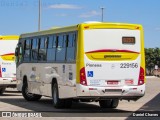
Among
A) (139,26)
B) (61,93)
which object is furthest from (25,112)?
(139,26)

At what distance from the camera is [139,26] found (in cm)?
1828

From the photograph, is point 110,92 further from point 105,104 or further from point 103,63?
point 105,104

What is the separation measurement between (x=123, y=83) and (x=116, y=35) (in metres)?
1.58

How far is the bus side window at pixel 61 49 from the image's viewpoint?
1928 centimetres

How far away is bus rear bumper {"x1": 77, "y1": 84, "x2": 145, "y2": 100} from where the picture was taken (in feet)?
57.8

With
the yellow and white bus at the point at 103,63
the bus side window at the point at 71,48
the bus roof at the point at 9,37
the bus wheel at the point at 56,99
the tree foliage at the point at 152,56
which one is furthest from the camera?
the tree foliage at the point at 152,56

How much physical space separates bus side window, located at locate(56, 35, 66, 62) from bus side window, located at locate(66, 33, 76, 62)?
1.37 feet

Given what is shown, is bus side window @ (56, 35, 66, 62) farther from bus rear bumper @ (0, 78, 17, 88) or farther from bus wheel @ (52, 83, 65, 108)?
bus rear bumper @ (0, 78, 17, 88)

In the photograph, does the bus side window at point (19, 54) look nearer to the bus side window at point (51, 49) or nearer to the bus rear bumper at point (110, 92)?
the bus side window at point (51, 49)

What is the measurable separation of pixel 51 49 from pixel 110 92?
3.70 m

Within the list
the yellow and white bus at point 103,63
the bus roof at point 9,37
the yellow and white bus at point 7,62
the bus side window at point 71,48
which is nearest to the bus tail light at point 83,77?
the yellow and white bus at point 103,63

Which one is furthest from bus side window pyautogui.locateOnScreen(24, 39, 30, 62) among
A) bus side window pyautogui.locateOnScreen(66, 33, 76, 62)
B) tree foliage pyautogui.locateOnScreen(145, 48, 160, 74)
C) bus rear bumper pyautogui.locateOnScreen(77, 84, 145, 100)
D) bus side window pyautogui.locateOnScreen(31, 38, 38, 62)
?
tree foliage pyautogui.locateOnScreen(145, 48, 160, 74)

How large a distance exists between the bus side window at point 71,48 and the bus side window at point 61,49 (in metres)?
0.42

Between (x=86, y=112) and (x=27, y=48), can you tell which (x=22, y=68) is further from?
(x=86, y=112)
